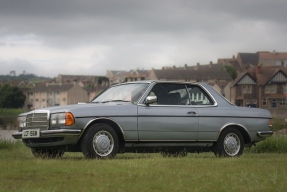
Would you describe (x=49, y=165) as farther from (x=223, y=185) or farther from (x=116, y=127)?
(x=223, y=185)

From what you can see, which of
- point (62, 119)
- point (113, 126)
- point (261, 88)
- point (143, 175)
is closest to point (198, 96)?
point (113, 126)

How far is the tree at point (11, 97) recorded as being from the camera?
171m

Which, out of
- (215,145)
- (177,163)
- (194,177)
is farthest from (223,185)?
(215,145)

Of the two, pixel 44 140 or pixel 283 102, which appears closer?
pixel 44 140

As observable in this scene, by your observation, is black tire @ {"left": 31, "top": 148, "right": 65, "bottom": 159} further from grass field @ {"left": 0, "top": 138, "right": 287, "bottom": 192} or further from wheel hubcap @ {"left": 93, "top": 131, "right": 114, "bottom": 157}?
grass field @ {"left": 0, "top": 138, "right": 287, "bottom": 192}

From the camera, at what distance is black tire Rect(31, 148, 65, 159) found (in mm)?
13480

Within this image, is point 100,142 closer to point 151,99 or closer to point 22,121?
point 151,99

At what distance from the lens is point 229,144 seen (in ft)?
46.7

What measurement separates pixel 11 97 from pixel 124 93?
16683 cm

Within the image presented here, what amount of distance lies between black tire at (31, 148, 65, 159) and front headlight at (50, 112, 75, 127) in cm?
87

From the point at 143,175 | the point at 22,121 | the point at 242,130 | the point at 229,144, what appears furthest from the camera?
the point at 242,130

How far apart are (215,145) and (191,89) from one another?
4.06 ft

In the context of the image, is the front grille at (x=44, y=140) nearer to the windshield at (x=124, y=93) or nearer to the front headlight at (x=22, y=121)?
the front headlight at (x=22, y=121)

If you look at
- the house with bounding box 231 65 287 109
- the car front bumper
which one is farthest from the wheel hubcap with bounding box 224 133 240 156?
the house with bounding box 231 65 287 109
